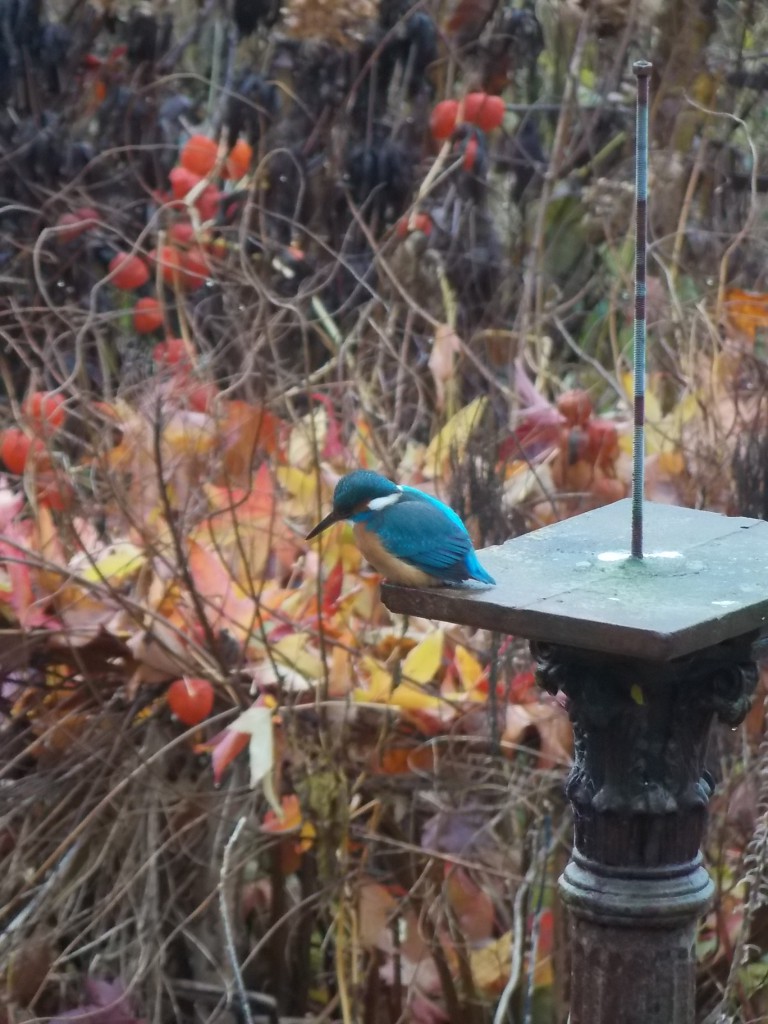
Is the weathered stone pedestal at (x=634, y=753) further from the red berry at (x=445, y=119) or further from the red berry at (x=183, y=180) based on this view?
the red berry at (x=445, y=119)

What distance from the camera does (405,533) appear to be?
1430mm

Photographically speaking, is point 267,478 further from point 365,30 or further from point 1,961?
point 365,30

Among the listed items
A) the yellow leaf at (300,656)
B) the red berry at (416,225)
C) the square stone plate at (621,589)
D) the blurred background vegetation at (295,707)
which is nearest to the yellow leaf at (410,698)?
the blurred background vegetation at (295,707)

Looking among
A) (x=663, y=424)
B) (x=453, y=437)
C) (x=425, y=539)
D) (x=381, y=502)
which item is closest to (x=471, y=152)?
(x=663, y=424)

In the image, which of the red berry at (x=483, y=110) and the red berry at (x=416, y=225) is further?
the red berry at (x=483, y=110)

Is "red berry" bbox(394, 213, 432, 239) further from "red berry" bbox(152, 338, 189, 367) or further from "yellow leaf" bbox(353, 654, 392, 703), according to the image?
"yellow leaf" bbox(353, 654, 392, 703)

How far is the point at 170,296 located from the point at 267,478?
1.56m

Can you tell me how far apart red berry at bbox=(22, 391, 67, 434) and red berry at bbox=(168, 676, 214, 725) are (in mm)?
497

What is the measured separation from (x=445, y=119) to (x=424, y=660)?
1.83 m

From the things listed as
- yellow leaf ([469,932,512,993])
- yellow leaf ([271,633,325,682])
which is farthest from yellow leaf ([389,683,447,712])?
yellow leaf ([469,932,512,993])

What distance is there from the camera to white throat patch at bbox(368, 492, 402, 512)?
1.51 m

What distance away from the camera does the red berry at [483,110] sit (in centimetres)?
339

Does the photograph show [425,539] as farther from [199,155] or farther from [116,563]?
[199,155]

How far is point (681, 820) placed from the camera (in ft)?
4.70
